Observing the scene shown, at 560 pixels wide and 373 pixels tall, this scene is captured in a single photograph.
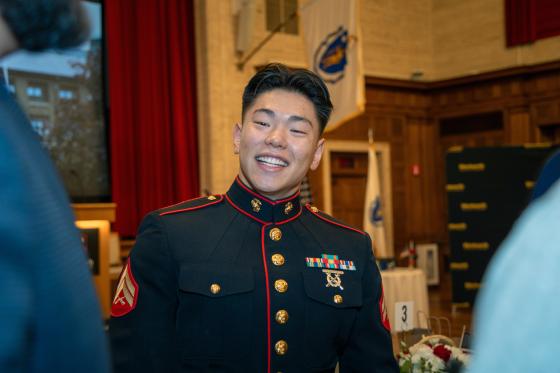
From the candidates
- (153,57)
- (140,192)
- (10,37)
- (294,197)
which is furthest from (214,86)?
(10,37)

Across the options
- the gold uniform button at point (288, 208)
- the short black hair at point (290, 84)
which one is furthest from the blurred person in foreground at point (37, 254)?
the gold uniform button at point (288, 208)

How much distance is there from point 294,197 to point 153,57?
22.0ft

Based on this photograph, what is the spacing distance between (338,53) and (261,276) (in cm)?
543

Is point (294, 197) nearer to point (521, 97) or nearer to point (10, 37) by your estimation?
point (10, 37)

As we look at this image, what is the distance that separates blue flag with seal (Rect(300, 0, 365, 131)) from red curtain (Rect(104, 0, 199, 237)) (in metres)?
1.96

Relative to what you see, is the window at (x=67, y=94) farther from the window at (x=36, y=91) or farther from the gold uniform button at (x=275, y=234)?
the gold uniform button at (x=275, y=234)

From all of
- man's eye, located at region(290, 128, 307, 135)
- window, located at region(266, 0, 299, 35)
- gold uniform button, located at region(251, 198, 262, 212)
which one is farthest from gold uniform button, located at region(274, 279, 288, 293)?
window, located at region(266, 0, 299, 35)

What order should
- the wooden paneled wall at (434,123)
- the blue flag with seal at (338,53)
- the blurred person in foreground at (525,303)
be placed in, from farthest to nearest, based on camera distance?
1. the wooden paneled wall at (434,123)
2. the blue flag with seal at (338,53)
3. the blurred person in foreground at (525,303)

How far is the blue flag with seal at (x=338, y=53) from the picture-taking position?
6.64 meters

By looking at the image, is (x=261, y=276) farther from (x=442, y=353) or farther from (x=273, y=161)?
(x=442, y=353)

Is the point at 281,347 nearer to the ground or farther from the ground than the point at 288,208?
nearer to the ground

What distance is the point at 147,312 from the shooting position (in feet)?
5.67

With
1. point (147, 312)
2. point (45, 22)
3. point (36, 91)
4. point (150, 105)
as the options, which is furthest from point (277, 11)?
point (45, 22)

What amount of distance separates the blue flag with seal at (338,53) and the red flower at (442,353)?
4285 millimetres
